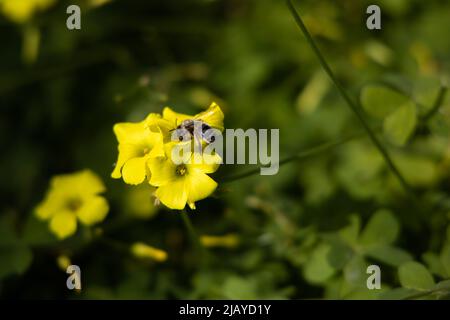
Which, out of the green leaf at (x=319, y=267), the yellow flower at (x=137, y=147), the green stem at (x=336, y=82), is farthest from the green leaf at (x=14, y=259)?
the green stem at (x=336, y=82)

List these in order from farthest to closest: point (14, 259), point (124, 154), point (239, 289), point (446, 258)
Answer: point (14, 259), point (239, 289), point (446, 258), point (124, 154)

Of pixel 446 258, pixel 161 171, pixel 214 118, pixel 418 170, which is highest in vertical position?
pixel 418 170

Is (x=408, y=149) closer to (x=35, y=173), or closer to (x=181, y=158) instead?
(x=181, y=158)

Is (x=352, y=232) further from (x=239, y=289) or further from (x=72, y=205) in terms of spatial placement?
(x=72, y=205)

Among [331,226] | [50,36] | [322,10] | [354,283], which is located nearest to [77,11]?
[50,36]

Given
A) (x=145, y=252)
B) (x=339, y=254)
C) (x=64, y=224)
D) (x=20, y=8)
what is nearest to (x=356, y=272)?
(x=339, y=254)

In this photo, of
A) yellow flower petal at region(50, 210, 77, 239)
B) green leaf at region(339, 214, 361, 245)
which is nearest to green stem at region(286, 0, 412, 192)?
green leaf at region(339, 214, 361, 245)

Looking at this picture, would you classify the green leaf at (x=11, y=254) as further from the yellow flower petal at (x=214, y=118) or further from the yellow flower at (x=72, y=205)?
the yellow flower petal at (x=214, y=118)
